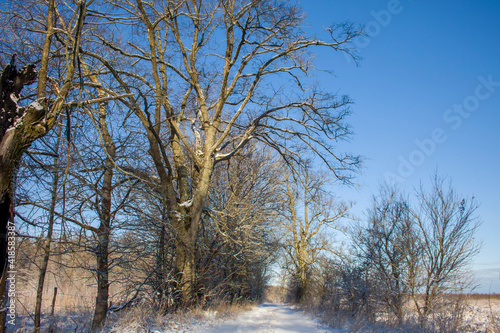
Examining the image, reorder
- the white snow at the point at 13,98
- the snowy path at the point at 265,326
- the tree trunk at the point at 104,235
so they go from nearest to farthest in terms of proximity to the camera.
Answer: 1. the white snow at the point at 13,98
2. the tree trunk at the point at 104,235
3. the snowy path at the point at 265,326

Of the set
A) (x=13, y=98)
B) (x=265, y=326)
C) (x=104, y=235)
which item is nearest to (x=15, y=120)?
(x=13, y=98)

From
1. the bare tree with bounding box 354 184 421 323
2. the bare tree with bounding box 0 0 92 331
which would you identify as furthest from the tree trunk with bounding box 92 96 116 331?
the bare tree with bounding box 354 184 421 323

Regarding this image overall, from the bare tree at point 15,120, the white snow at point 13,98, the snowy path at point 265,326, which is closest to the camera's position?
the bare tree at point 15,120

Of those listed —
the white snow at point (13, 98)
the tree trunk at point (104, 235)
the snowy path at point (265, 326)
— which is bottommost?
the snowy path at point (265, 326)

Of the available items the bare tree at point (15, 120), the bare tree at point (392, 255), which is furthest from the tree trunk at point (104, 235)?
the bare tree at point (392, 255)

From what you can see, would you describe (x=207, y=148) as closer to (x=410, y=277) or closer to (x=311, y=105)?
(x=311, y=105)

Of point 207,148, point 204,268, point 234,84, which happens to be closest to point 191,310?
point 204,268

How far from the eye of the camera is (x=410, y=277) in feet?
33.1

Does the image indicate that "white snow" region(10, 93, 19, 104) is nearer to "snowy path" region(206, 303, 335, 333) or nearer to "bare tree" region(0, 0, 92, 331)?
"bare tree" region(0, 0, 92, 331)

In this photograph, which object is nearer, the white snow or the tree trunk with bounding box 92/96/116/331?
the white snow

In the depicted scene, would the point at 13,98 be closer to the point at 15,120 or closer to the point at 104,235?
the point at 15,120

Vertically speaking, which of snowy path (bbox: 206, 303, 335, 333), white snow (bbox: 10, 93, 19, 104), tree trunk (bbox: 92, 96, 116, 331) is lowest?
snowy path (bbox: 206, 303, 335, 333)

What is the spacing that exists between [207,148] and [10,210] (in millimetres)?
5682

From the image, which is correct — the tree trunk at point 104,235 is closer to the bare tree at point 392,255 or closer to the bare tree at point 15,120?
the bare tree at point 15,120
